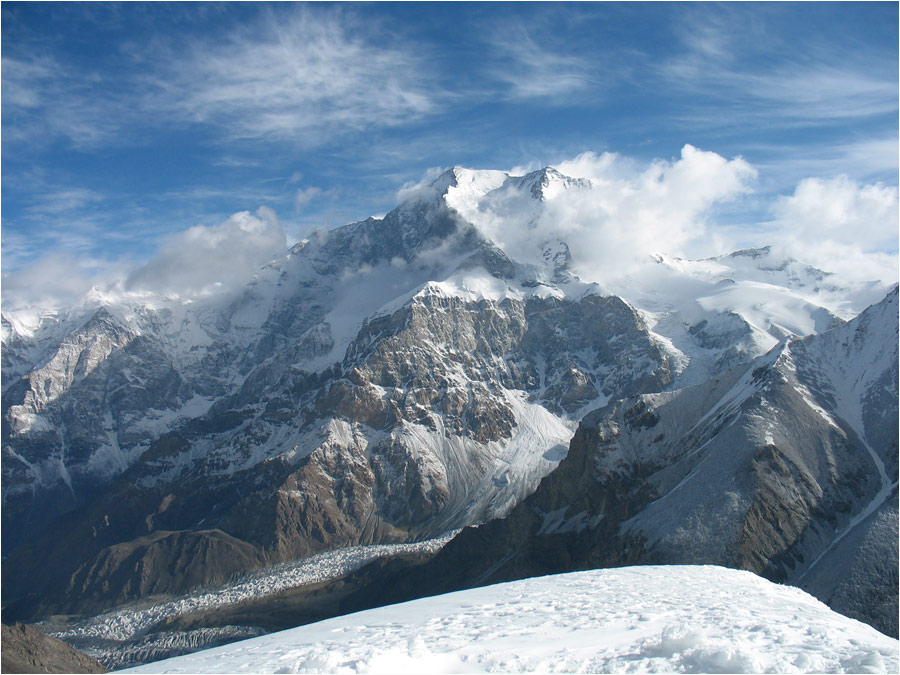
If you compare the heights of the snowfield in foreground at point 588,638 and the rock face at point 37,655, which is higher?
the snowfield in foreground at point 588,638

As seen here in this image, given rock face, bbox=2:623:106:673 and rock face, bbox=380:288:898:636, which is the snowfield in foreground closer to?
rock face, bbox=2:623:106:673

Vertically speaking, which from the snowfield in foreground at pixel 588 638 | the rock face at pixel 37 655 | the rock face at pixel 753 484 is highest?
the snowfield in foreground at pixel 588 638

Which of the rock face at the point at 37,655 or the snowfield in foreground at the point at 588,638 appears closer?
the snowfield in foreground at the point at 588,638

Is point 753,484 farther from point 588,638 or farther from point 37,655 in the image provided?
point 588,638

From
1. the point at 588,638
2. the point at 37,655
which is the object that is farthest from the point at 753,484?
the point at 588,638

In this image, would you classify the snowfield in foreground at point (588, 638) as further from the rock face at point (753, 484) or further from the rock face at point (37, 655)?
the rock face at point (753, 484)

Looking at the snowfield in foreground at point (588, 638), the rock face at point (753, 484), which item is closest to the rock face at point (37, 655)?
the snowfield in foreground at point (588, 638)
